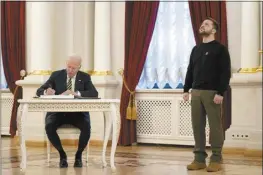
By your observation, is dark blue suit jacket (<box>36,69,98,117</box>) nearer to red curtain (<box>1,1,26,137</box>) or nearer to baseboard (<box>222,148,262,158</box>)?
baseboard (<box>222,148,262,158</box>)

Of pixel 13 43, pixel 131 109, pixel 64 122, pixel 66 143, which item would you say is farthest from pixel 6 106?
pixel 64 122

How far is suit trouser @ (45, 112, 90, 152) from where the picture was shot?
4488 millimetres

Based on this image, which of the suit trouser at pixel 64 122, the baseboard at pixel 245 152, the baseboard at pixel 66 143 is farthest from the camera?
the baseboard at pixel 66 143

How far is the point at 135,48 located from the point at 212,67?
3139 mm

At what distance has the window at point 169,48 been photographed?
715 cm

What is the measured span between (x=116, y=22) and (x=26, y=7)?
1.53 m

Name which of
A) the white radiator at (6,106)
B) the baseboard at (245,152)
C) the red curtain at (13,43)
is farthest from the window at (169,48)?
the white radiator at (6,106)

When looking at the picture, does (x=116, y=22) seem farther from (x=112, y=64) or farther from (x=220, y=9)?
(x=220, y=9)

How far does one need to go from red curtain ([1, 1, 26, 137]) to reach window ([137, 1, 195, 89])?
2202 mm

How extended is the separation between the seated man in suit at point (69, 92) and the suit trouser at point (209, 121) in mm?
1012

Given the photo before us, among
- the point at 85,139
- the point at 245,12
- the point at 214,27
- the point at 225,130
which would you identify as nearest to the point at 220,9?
the point at 245,12

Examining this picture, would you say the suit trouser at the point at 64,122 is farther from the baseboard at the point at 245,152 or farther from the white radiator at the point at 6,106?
the white radiator at the point at 6,106

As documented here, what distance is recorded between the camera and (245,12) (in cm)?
621

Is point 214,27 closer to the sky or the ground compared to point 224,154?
closer to the sky
